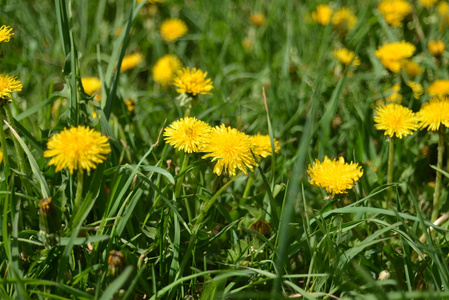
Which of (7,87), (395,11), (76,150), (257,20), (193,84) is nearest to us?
(76,150)

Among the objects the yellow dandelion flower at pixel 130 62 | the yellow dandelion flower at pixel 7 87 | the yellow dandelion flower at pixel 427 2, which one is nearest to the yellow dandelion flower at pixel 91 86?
the yellow dandelion flower at pixel 130 62

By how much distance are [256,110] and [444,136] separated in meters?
0.82

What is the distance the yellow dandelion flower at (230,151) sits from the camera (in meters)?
1.17

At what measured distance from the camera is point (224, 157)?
3.85 feet

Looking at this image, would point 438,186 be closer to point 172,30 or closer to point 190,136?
point 190,136

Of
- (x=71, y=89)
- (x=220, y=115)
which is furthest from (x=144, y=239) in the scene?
(x=220, y=115)

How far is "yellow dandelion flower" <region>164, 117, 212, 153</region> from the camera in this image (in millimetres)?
1201

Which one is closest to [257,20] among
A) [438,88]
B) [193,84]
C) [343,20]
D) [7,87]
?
[343,20]

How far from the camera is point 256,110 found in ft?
6.74

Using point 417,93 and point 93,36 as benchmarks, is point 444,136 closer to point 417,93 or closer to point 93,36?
point 417,93

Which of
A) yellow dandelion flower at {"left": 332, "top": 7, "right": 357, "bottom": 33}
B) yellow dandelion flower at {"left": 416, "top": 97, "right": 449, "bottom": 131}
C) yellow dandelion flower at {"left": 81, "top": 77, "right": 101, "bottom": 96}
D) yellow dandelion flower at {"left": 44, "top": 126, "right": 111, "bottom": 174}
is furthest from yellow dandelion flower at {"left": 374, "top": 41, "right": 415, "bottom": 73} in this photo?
yellow dandelion flower at {"left": 44, "top": 126, "right": 111, "bottom": 174}

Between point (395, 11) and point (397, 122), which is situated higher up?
point (395, 11)

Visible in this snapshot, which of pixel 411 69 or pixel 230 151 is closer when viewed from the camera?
pixel 230 151

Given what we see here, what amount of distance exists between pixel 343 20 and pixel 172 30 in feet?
3.32
